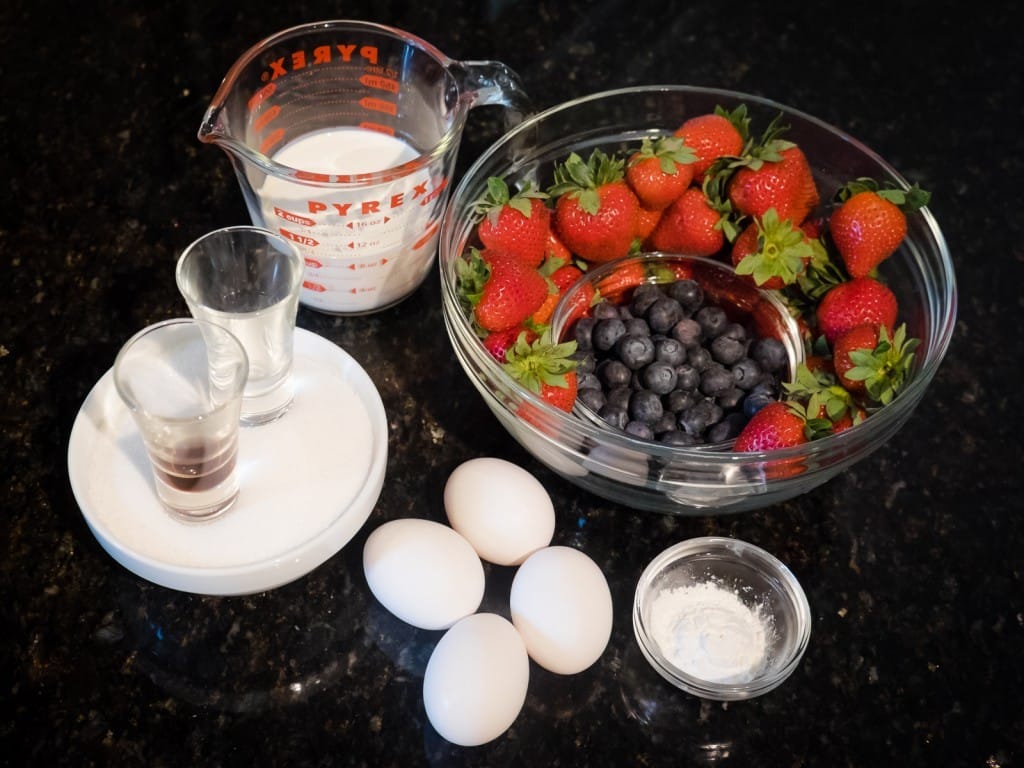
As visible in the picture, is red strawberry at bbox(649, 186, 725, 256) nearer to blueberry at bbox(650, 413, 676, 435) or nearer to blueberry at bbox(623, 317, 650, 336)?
blueberry at bbox(623, 317, 650, 336)

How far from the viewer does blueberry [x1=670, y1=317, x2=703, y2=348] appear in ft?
3.68

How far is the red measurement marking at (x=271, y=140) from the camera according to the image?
118 cm

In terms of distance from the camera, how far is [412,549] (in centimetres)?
97

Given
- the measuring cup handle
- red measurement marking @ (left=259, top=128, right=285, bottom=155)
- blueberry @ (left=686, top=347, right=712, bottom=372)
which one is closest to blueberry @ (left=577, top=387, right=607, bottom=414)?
blueberry @ (left=686, top=347, right=712, bottom=372)

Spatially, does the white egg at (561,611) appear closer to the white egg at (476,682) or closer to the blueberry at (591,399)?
the white egg at (476,682)

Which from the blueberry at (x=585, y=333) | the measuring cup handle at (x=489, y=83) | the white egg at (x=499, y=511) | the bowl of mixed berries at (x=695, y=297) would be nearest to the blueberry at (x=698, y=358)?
the bowl of mixed berries at (x=695, y=297)

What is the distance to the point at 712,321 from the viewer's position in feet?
3.73

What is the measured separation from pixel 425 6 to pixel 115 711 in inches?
42.0

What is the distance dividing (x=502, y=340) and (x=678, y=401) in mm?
188

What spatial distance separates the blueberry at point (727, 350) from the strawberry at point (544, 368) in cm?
Result: 17

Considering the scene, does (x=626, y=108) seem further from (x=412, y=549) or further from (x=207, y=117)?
(x=412, y=549)

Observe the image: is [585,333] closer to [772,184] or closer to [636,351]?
[636,351]

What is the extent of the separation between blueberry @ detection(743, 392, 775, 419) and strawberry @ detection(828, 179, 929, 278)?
0.59 ft

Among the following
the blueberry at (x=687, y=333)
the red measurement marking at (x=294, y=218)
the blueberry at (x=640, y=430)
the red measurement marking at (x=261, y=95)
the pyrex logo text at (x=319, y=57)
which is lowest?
the blueberry at (x=640, y=430)
